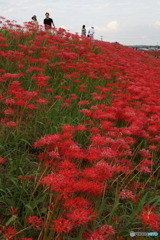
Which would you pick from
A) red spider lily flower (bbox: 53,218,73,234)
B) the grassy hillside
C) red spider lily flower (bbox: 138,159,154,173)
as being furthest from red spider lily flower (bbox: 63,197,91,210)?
red spider lily flower (bbox: 138,159,154,173)

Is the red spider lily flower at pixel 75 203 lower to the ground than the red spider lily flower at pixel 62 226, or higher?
higher

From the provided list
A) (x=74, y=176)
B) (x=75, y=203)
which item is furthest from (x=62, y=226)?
(x=74, y=176)

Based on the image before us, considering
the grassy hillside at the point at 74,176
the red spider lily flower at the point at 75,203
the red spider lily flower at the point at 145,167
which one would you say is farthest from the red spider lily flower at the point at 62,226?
the red spider lily flower at the point at 145,167

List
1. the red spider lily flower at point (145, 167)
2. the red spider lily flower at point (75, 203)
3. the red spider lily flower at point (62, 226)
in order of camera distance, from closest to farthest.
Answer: the red spider lily flower at point (62, 226) → the red spider lily flower at point (75, 203) → the red spider lily flower at point (145, 167)

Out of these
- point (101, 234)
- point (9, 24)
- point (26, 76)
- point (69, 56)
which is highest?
point (9, 24)

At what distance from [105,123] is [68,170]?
4.91 ft

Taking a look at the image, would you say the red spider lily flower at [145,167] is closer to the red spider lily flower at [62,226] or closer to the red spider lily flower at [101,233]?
the red spider lily flower at [101,233]

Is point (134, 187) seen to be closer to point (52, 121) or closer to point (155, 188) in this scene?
point (155, 188)

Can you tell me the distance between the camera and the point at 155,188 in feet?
13.1

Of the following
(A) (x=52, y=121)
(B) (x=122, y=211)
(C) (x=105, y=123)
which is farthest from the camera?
(A) (x=52, y=121)

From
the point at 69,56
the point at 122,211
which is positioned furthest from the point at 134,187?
the point at 69,56

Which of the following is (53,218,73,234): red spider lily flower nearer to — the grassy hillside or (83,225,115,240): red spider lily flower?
the grassy hillside

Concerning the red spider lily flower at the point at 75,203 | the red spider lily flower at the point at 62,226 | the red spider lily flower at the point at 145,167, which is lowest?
the red spider lily flower at the point at 145,167

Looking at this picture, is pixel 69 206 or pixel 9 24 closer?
pixel 69 206
